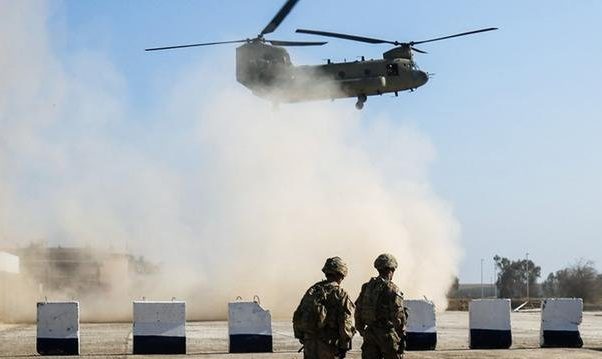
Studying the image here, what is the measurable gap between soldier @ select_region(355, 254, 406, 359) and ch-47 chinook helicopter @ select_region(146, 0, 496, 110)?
2790cm

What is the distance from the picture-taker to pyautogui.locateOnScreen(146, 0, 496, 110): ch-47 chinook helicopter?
130 ft

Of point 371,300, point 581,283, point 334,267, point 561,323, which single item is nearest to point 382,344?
point 371,300

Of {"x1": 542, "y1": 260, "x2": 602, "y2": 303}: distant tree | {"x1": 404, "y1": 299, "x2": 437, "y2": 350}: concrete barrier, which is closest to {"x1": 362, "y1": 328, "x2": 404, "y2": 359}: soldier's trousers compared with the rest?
{"x1": 404, "y1": 299, "x2": 437, "y2": 350}: concrete barrier

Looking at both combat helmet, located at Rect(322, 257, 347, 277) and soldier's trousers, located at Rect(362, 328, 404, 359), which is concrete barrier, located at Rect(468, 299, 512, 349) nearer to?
soldier's trousers, located at Rect(362, 328, 404, 359)

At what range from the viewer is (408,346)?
20328mm

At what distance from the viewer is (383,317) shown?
11516 mm

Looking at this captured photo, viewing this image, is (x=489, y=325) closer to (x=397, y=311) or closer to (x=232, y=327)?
(x=232, y=327)

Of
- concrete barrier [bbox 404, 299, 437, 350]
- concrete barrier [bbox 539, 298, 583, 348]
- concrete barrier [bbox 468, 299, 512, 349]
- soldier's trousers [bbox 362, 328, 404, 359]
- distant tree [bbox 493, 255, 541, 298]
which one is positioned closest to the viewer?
soldier's trousers [bbox 362, 328, 404, 359]

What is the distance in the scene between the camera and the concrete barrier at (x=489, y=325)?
20453 millimetres

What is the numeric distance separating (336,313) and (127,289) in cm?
3763

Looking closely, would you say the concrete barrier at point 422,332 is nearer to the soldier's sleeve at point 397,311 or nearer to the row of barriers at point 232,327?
the row of barriers at point 232,327

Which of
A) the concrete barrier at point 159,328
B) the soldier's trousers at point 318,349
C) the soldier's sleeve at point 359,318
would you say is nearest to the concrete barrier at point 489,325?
the concrete barrier at point 159,328

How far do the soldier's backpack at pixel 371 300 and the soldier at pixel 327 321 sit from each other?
1.24 ft

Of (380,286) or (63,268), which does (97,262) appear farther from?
(380,286)
